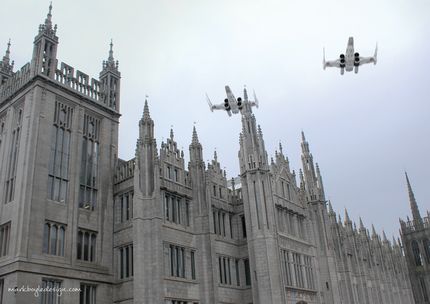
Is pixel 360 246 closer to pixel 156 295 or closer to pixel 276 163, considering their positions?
pixel 276 163

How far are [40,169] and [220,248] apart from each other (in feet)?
56.8

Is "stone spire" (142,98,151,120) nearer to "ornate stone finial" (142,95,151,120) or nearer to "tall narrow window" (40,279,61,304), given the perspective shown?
"ornate stone finial" (142,95,151,120)

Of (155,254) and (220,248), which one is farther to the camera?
(220,248)

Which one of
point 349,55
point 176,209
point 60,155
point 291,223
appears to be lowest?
point 176,209

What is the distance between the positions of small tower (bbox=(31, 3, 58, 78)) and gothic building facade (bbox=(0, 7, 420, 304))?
0.10 meters

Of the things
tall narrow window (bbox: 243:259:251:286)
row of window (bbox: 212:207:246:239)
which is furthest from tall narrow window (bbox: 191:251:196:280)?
tall narrow window (bbox: 243:259:251:286)

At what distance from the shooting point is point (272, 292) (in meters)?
39.2

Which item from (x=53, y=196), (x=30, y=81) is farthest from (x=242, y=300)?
(x=30, y=81)

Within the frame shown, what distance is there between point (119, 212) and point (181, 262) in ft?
23.3

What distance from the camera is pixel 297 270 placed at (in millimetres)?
46531

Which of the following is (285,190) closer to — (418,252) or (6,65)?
(6,65)

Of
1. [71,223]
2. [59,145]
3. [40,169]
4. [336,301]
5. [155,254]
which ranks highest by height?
[59,145]

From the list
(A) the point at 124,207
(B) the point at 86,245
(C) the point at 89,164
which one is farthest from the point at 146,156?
(B) the point at 86,245

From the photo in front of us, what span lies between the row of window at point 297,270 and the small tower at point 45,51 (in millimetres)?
27218
